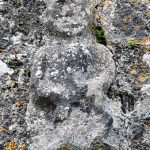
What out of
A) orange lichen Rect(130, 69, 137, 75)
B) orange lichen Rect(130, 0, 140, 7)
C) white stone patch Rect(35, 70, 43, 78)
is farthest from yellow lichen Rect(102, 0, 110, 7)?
white stone patch Rect(35, 70, 43, 78)

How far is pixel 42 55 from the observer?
77.9 inches

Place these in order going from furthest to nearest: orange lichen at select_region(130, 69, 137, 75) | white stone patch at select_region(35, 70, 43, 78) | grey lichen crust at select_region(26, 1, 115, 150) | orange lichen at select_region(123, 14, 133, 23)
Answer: orange lichen at select_region(123, 14, 133, 23) → orange lichen at select_region(130, 69, 137, 75) → white stone patch at select_region(35, 70, 43, 78) → grey lichen crust at select_region(26, 1, 115, 150)

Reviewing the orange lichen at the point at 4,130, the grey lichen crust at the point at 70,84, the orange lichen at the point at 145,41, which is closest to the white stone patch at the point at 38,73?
the grey lichen crust at the point at 70,84

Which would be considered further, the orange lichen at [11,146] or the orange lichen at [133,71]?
the orange lichen at [133,71]

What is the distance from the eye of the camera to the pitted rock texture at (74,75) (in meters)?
1.79

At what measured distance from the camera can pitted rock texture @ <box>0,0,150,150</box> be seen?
1794 millimetres

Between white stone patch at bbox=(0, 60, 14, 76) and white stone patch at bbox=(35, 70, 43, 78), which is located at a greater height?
white stone patch at bbox=(35, 70, 43, 78)

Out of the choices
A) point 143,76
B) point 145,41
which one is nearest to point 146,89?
point 143,76

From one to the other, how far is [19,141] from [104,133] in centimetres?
32

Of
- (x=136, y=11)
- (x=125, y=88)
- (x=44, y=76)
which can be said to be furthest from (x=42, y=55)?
(x=136, y=11)

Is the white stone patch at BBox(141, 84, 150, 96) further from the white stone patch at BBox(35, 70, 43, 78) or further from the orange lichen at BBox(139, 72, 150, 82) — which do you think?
the white stone patch at BBox(35, 70, 43, 78)

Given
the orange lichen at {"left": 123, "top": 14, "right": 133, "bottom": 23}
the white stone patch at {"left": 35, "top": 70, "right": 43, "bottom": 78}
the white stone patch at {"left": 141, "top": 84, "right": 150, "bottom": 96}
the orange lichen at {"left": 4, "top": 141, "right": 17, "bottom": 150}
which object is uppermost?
the orange lichen at {"left": 123, "top": 14, "right": 133, "bottom": 23}

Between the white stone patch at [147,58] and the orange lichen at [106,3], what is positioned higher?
the orange lichen at [106,3]

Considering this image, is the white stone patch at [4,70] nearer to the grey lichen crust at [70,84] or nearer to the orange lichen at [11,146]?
the grey lichen crust at [70,84]
